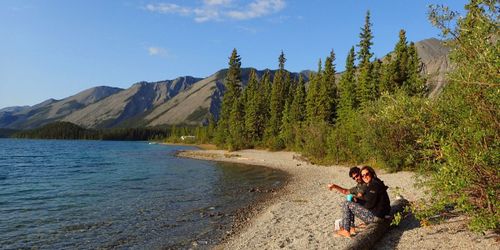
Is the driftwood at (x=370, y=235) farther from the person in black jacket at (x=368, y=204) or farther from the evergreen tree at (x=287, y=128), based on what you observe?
the evergreen tree at (x=287, y=128)

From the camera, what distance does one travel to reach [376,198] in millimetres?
12055

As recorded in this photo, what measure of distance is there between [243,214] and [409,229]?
951 cm

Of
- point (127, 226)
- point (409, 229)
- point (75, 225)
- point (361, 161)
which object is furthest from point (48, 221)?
point (361, 161)

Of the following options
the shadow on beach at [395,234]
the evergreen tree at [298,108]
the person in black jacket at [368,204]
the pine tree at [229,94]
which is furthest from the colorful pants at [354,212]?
the pine tree at [229,94]

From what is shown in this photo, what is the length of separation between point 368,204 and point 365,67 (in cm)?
5366

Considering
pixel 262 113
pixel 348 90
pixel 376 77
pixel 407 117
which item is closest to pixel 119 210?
pixel 407 117

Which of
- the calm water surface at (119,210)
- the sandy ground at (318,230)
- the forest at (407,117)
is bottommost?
the calm water surface at (119,210)

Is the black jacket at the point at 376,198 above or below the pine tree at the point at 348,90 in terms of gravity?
below

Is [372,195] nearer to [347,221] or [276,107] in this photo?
[347,221]

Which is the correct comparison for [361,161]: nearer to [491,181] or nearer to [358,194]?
[358,194]

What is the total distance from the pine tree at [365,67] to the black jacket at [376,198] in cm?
4713

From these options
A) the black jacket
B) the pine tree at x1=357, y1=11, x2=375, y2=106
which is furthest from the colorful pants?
the pine tree at x1=357, y1=11, x2=375, y2=106

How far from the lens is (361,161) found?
42.8 m

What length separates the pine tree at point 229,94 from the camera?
9894 centimetres
